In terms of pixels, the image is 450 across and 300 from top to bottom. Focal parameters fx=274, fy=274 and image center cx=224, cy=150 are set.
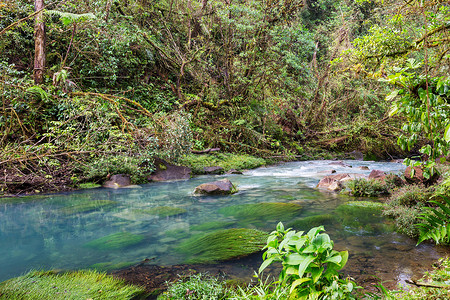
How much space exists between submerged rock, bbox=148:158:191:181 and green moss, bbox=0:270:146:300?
258 inches

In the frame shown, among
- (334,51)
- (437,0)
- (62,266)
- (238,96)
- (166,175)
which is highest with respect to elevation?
(334,51)

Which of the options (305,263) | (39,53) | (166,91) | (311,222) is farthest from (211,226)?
(166,91)

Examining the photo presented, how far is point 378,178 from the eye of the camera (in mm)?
7176

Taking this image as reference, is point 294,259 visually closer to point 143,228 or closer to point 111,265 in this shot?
point 111,265

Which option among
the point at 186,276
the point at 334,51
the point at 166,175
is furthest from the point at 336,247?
the point at 334,51

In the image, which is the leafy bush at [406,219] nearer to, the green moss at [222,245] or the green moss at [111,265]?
the green moss at [222,245]

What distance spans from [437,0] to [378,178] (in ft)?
15.6

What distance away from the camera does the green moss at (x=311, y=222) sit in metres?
4.54

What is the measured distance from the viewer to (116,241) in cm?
411

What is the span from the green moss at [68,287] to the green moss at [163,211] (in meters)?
2.53

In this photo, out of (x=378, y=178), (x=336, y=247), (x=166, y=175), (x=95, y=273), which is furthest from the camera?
(x=166, y=175)

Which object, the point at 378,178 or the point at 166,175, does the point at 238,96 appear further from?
the point at 378,178

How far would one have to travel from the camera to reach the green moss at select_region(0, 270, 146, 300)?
2.39 meters

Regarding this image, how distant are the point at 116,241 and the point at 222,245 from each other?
165 cm
